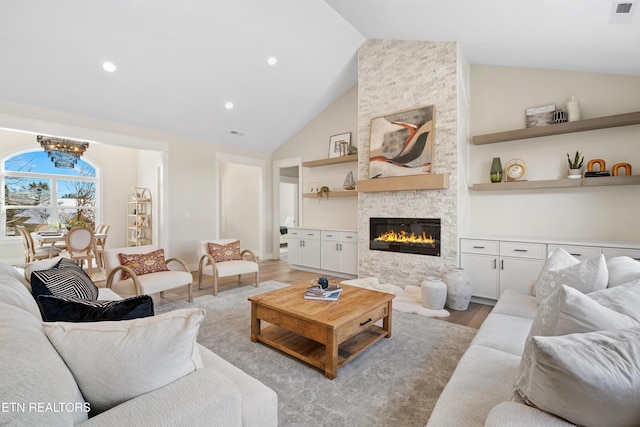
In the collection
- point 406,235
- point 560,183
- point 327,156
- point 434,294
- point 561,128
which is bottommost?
point 434,294

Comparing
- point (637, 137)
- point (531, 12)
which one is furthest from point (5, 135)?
point (637, 137)

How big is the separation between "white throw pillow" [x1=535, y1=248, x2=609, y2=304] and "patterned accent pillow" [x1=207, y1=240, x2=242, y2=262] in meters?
3.83

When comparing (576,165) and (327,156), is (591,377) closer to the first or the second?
(576,165)

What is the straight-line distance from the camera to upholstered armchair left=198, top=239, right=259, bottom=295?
4117mm

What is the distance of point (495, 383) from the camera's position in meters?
1.34

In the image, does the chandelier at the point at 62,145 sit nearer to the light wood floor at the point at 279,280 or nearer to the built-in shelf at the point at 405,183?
the light wood floor at the point at 279,280

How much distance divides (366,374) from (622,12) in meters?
3.59

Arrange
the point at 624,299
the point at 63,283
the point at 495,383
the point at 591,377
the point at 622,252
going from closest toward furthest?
the point at 591,377
the point at 624,299
the point at 495,383
the point at 63,283
the point at 622,252

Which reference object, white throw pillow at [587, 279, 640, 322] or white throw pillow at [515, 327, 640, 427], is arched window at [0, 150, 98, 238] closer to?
white throw pillow at [515, 327, 640, 427]

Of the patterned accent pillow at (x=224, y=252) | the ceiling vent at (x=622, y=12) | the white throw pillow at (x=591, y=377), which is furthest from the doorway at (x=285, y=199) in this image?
the white throw pillow at (x=591, y=377)

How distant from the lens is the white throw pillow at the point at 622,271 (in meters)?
1.57

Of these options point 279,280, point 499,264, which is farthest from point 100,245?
point 499,264

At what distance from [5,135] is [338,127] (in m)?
6.86

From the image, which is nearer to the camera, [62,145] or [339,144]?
[62,145]
